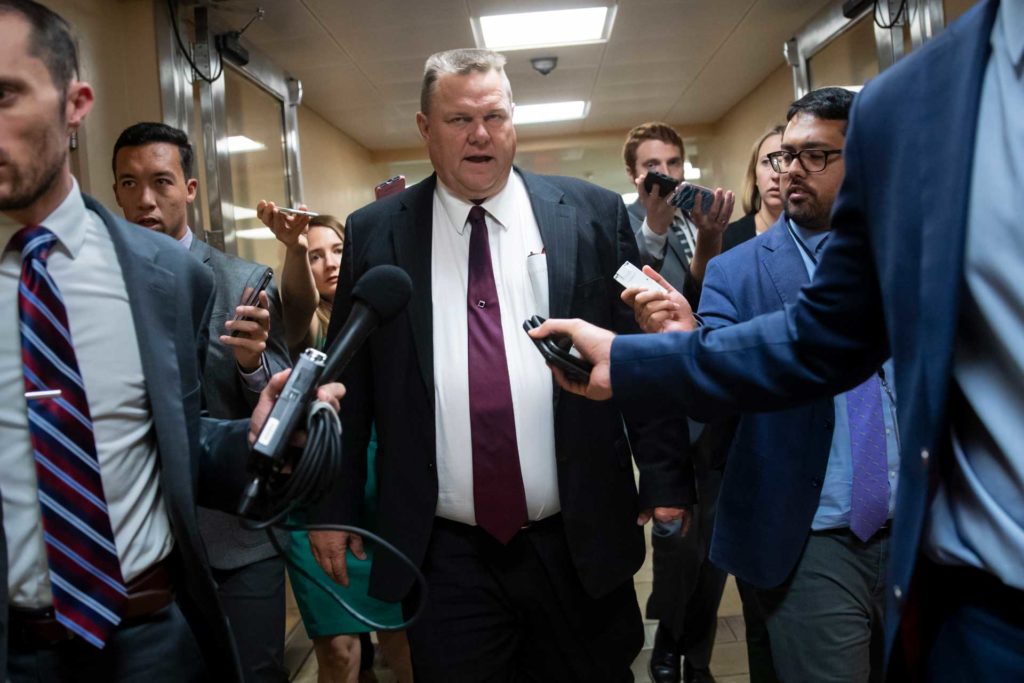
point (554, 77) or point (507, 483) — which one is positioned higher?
point (554, 77)

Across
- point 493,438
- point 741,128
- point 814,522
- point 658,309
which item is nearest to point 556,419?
point 493,438

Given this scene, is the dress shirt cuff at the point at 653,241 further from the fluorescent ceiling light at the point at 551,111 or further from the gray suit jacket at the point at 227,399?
the fluorescent ceiling light at the point at 551,111

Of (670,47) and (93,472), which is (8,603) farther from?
(670,47)

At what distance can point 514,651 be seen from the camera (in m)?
2.03

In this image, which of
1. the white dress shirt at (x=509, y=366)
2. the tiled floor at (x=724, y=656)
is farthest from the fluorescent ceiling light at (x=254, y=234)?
the white dress shirt at (x=509, y=366)

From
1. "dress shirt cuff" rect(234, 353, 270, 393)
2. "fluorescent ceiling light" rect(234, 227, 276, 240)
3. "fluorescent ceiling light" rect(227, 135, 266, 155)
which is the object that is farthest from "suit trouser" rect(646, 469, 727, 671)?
"fluorescent ceiling light" rect(234, 227, 276, 240)

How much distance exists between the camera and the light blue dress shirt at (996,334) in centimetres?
93

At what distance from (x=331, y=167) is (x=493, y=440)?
632 centimetres

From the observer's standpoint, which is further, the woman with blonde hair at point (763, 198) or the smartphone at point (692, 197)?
the woman with blonde hair at point (763, 198)

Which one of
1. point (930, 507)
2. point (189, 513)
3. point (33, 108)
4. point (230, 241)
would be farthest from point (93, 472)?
point (230, 241)

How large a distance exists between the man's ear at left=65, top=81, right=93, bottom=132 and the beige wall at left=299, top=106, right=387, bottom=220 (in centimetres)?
553

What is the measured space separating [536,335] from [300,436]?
45 cm

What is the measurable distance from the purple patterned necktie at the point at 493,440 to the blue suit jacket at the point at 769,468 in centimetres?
51

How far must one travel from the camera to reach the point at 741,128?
8180 mm
